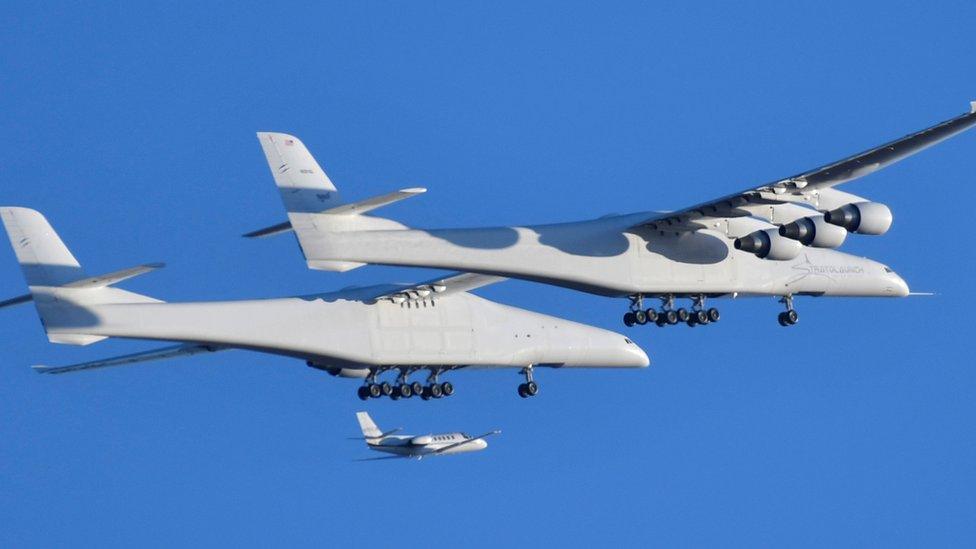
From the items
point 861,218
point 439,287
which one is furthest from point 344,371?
point 861,218

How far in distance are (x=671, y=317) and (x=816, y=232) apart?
390 cm

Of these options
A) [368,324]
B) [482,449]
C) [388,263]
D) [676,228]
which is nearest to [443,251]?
[388,263]

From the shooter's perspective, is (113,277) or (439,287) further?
(439,287)

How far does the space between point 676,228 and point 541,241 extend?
9.73 ft

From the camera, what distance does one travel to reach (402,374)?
49031 millimetres

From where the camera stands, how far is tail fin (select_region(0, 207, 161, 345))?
41656 millimetres

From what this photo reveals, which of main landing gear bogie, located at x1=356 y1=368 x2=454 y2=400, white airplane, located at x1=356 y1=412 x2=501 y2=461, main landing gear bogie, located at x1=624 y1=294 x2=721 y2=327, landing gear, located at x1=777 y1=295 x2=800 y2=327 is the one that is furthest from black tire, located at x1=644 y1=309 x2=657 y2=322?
white airplane, located at x1=356 y1=412 x2=501 y2=461

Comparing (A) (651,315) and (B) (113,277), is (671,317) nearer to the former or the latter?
(A) (651,315)

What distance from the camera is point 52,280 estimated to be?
4203cm

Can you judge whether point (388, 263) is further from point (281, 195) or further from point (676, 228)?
point (676, 228)

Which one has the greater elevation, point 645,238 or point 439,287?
point 645,238

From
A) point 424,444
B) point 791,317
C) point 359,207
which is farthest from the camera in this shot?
point 424,444

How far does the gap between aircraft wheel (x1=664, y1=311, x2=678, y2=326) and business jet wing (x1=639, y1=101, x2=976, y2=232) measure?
2072 millimetres

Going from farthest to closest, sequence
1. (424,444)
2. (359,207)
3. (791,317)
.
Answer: (424,444) → (791,317) → (359,207)
